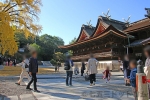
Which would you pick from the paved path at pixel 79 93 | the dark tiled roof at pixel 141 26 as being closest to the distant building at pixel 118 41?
the dark tiled roof at pixel 141 26

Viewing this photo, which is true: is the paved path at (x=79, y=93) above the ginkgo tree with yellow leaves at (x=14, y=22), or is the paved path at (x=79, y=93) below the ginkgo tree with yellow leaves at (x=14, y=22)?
below

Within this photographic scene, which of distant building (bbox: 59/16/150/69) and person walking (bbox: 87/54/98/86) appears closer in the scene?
person walking (bbox: 87/54/98/86)

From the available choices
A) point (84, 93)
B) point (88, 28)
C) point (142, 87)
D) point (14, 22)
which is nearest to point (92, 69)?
point (84, 93)

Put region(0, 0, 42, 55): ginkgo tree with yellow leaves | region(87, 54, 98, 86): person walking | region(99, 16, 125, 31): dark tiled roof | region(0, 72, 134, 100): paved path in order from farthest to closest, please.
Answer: region(99, 16, 125, 31): dark tiled roof
region(0, 0, 42, 55): ginkgo tree with yellow leaves
region(87, 54, 98, 86): person walking
region(0, 72, 134, 100): paved path

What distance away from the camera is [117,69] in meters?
23.5

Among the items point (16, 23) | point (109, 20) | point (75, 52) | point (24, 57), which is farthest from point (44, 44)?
point (24, 57)

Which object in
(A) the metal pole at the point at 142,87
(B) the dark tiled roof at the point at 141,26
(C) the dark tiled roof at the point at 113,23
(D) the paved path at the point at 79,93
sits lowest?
(D) the paved path at the point at 79,93

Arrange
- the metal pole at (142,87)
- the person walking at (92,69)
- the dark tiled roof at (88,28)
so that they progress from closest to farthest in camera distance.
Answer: the metal pole at (142,87) → the person walking at (92,69) → the dark tiled roof at (88,28)

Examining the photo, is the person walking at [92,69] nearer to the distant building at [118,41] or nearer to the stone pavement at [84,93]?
the stone pavement at [84,93]

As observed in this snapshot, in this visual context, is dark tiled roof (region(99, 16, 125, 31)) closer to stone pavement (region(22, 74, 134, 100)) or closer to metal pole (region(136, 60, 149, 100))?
stone pavement (region(22, 74, 134, 100))

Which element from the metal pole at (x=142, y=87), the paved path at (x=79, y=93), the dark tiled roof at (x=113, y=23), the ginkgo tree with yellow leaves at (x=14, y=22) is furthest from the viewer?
the dark tiled roof at (x=113, y=23)

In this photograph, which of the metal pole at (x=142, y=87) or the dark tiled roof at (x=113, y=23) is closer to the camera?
the metal pole at (x=142, y=87)

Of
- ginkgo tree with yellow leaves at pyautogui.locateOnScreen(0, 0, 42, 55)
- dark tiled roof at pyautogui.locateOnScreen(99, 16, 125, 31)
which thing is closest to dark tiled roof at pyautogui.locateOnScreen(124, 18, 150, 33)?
dark tiled roof at pyautogui.locateOnScreen(99, 16, 125, 31)

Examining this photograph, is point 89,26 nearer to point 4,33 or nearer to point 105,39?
point 105,39
